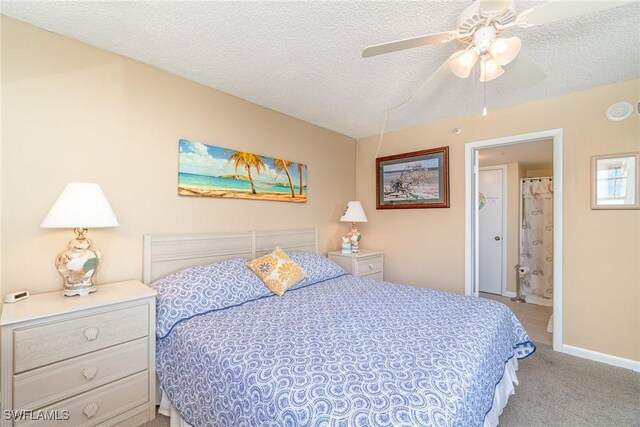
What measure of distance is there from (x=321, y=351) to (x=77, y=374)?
1308 mm

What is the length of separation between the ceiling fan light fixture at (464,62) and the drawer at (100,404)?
2.62 m

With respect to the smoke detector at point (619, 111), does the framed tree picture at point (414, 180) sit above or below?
below

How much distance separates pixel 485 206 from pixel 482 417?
417 centimetres

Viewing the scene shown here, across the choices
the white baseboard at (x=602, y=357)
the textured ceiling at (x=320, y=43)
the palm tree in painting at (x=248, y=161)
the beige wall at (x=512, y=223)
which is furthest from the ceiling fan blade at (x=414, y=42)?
the beige wall at (x=512, y=223)

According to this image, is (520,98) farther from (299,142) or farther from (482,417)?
(482,417)

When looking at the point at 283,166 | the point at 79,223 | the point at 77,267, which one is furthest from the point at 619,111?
the point at 77,267

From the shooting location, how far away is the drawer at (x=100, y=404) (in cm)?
138

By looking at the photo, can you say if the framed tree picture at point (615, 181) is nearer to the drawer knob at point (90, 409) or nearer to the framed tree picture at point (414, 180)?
the framed tree picture at point (414, 180)

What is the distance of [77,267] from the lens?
1.61 m

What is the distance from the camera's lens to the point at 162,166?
2197mm

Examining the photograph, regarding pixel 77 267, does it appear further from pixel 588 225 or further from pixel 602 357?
pixel 602 357

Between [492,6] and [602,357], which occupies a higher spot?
[492,6]

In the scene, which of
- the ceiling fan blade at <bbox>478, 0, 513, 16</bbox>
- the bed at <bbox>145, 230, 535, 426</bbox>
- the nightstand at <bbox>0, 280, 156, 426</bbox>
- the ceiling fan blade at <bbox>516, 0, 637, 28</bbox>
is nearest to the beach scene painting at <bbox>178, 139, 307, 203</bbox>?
the bed at <bbox>145, 230, 535, 426</bbox>

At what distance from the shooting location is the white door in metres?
4.51
